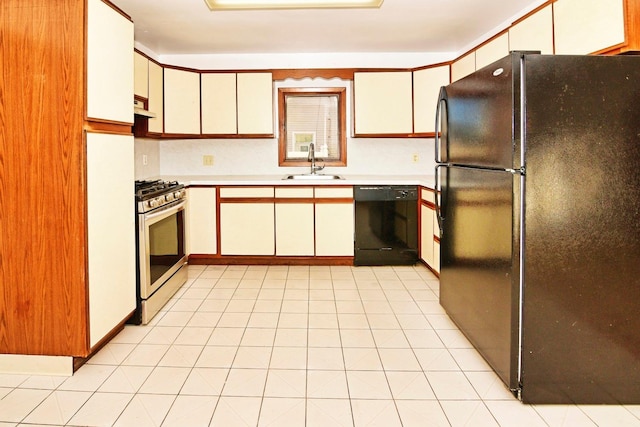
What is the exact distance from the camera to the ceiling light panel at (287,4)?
10.4 feet

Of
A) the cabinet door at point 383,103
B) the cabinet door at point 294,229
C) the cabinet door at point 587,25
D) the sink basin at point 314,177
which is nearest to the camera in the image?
the cabinet door at point 587,25

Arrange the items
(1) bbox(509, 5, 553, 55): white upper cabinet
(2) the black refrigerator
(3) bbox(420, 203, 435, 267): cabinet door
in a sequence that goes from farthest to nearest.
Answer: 1. (3) bbox(420, 203, 435, 267): cabinet door
2. (1) bbox(509, 5, 553, 55): white upper cabinet
3. (2) the black refrigerator

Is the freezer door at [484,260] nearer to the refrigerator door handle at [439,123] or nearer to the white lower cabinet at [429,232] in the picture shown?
the refrigerator door handle at [439,123]

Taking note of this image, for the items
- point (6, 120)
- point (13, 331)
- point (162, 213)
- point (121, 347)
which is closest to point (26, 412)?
point (13, 331)

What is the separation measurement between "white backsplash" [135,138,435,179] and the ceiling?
0.96 metres

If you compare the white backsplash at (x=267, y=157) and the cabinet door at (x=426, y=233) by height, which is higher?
the white backsplash at (x=267, y=157)

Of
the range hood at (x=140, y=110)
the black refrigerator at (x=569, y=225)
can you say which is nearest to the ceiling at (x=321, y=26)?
the range hood at (x=140, y=110)

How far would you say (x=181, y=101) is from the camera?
448cm

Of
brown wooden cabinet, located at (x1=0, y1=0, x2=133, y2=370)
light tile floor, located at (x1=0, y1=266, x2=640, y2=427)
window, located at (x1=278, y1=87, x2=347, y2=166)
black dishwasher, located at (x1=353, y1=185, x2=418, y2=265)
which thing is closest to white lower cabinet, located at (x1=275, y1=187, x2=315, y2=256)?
black dishwasher, located at (x1=353, y1=185, x2=418, y2=265)

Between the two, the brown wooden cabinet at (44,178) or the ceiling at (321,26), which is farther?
the ceiling at (321,26)

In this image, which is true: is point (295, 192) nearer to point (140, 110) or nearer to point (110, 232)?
point (140, 110)

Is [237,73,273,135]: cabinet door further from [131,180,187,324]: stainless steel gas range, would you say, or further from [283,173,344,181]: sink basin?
[131,180,187,324]: stainless steel gas range

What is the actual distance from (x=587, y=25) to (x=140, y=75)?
3.25m

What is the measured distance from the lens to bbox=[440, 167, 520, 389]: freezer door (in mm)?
1918
